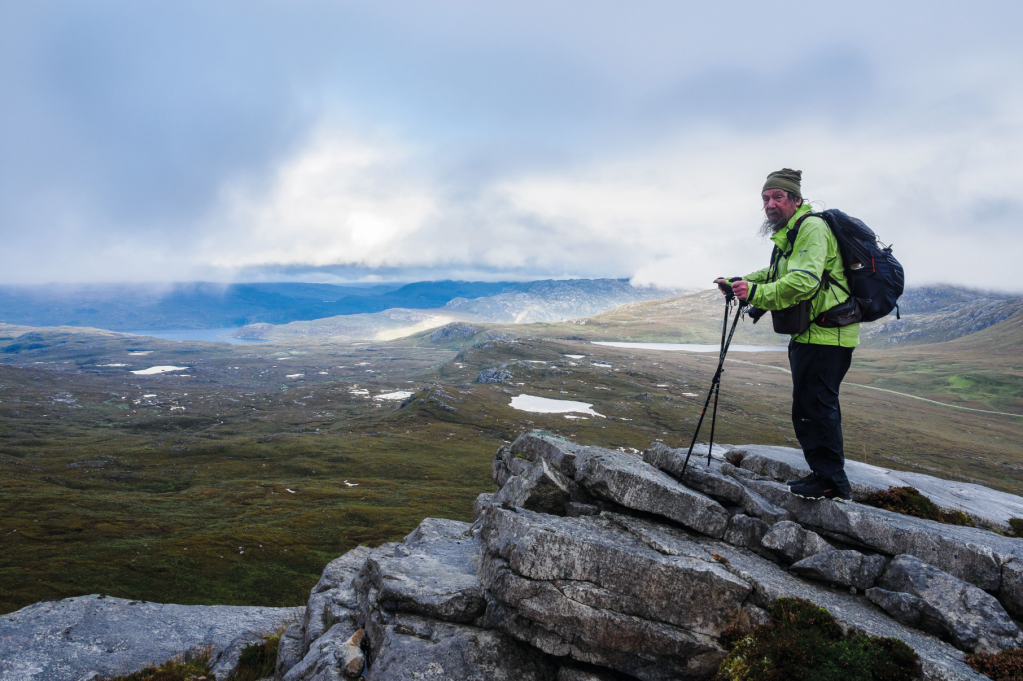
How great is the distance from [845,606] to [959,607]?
2.17 m

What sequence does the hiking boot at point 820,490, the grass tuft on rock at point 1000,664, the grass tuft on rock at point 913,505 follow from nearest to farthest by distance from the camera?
the grass tuft on rock at point 1000,664, the hiking boot at point 820,490, the grass tuft on rock at point 913,505

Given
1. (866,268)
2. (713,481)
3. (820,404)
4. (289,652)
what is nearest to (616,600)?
(713,481)

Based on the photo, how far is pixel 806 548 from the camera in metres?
12.7

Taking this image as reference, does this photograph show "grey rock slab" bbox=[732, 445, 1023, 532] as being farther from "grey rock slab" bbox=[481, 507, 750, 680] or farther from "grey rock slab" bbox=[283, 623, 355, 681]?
"grey rock slab" bbox=[283, 623, 355, 681]

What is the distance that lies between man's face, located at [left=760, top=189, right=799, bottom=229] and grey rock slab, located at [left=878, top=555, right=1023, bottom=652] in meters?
9.03

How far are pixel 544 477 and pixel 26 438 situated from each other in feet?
760

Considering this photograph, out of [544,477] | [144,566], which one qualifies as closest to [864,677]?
[544,477]

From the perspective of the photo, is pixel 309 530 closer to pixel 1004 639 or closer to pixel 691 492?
pixel 691 492

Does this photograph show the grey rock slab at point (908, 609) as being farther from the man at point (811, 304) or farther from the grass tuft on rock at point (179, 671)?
the grass tuft on rock at point (179, 671)

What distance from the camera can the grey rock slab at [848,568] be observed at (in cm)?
1186

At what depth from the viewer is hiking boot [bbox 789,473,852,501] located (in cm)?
1309

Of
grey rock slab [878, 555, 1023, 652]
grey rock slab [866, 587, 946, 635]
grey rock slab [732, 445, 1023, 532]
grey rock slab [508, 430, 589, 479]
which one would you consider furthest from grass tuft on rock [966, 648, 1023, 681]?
grey rock slab [508, 430, 589, 479]

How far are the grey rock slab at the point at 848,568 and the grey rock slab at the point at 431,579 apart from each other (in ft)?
30.0

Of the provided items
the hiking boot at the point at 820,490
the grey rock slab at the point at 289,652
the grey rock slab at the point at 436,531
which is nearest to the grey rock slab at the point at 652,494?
the hiking boot at the point at 820,490
